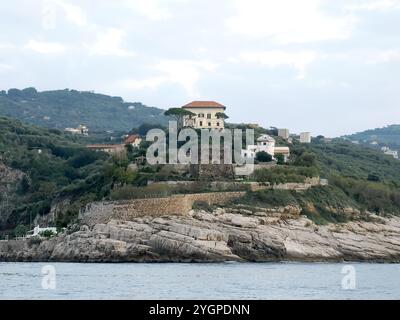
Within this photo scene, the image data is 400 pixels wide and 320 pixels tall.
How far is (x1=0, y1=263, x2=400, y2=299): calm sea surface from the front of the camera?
4028 cm

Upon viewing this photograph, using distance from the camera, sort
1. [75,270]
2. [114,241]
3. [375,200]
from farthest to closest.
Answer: [375,200] → [114,241] → [75,270]

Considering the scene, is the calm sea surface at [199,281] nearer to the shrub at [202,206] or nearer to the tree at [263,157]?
the shrub at [202,206]

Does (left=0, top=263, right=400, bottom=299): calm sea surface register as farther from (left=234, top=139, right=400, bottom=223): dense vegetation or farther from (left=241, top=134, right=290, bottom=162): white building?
(left=241, top=134, right=290, bottom=162): white building

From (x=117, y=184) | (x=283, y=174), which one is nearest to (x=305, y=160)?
(x=283, y=174)

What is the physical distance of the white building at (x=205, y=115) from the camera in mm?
95688

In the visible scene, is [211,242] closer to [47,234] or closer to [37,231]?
[47,234]

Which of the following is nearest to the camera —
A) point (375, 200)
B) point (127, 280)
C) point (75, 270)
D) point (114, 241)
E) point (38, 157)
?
point (127, 280)

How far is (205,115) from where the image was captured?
316 feet

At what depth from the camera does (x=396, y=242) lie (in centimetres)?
7394

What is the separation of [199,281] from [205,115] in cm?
5032

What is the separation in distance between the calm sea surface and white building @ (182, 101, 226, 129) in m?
33.5
